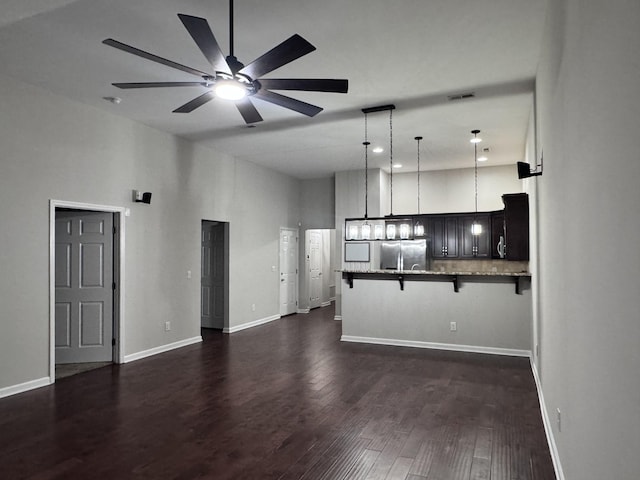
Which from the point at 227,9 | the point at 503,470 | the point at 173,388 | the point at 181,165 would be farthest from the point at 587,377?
the point at 181,165

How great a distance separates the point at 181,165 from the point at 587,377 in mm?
6268

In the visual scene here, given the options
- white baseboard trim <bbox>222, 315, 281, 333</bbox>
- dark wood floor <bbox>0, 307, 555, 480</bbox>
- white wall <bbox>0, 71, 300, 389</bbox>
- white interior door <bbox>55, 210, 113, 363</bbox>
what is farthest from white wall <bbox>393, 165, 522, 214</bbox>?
white interior door <bbox>55, 210, 113, 363</bbox>

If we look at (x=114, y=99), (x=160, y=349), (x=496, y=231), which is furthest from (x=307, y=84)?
(x=496, y=231)

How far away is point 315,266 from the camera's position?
10.9 m

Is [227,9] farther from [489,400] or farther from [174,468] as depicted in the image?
[489,400]

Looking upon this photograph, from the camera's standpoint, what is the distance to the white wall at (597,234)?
1.14 meters

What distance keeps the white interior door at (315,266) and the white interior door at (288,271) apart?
18.4 inches

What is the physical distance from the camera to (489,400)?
424 centimetres

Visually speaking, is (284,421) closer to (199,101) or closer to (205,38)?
(199,101)

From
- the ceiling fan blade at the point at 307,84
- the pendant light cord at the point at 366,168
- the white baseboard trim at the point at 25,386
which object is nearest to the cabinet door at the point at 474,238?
the pendant light cord at the point at 366,168

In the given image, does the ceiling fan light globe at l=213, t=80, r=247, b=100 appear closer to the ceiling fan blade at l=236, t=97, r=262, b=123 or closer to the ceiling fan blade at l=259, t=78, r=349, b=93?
the ceiling fan blade at l=259, t=78, r=349, b=93

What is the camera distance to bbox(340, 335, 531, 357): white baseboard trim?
5986 millimetres

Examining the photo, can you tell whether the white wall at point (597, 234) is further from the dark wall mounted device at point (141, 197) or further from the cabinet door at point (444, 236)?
the cabinet door at point (444, 236)

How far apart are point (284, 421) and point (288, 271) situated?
6.27m
